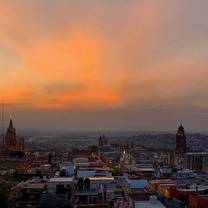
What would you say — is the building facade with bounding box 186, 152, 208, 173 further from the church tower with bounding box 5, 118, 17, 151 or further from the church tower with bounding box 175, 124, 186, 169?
the church tower with bounding box 5, 118, 17, 151

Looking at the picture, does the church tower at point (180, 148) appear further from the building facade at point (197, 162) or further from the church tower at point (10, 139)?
the church tower at point (10, 139)

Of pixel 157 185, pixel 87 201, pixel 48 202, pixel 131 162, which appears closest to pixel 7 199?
pixel 48 202

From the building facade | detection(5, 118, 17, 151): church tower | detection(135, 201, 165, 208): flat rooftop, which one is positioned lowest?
detection(135, 201, 165, 208): flat rooftop

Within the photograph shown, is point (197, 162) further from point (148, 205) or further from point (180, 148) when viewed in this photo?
point (148, 205)

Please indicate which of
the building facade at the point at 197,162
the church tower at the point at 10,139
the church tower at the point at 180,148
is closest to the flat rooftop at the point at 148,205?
the church tower at the point at 180,148

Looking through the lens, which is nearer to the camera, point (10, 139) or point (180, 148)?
point (180, 148)

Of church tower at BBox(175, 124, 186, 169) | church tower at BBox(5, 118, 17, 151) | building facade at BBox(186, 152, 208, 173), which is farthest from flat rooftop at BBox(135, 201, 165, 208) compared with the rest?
church tower at BBox(5, 118, 17, 151)

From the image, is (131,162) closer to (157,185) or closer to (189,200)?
(157,185)

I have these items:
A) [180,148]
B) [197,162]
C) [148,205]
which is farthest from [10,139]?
[148,205]

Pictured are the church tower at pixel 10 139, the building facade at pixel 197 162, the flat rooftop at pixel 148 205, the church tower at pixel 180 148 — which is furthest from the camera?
the church tower at pixel 10 139

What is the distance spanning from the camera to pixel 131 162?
6131 centimetres

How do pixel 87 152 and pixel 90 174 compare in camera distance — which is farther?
pixel 87 152

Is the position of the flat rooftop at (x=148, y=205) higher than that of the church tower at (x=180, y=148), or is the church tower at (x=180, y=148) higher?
the church tower at (x=180, y=148)

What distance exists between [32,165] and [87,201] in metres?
23.9
